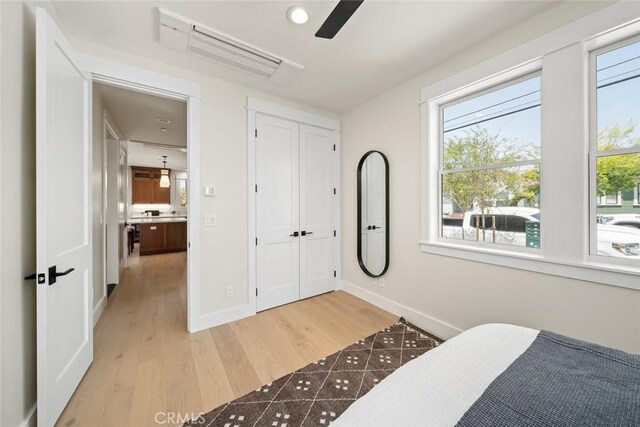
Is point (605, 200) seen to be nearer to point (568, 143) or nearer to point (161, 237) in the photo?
point (568, 143)

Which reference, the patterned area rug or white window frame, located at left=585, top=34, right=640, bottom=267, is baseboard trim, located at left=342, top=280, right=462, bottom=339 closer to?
the patterned area rug

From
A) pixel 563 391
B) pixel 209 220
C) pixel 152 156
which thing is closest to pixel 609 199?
pixel 563 391

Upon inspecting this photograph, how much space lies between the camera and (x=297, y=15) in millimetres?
1627

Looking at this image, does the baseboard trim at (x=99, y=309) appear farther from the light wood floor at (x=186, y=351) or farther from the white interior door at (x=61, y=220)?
the white interior door at (x=61, y=220)

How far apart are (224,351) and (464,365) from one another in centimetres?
189

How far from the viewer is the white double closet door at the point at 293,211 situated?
9.30 feet

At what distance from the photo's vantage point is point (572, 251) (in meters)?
1.55

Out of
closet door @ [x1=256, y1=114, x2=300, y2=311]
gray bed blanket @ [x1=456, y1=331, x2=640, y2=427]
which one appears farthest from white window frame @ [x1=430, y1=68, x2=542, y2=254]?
closet door @ [x1=256, y1=114, x2=300, y2=311]

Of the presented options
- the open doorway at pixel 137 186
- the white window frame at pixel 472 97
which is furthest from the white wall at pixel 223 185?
the white window frame at pixel 472 97

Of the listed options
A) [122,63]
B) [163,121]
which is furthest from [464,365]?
[163,121]

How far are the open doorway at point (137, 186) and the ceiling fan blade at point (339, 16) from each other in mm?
1981

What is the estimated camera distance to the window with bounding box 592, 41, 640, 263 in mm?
1438

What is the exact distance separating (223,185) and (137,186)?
21.5 ft

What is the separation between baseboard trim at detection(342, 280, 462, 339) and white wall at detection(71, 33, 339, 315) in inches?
56.8
